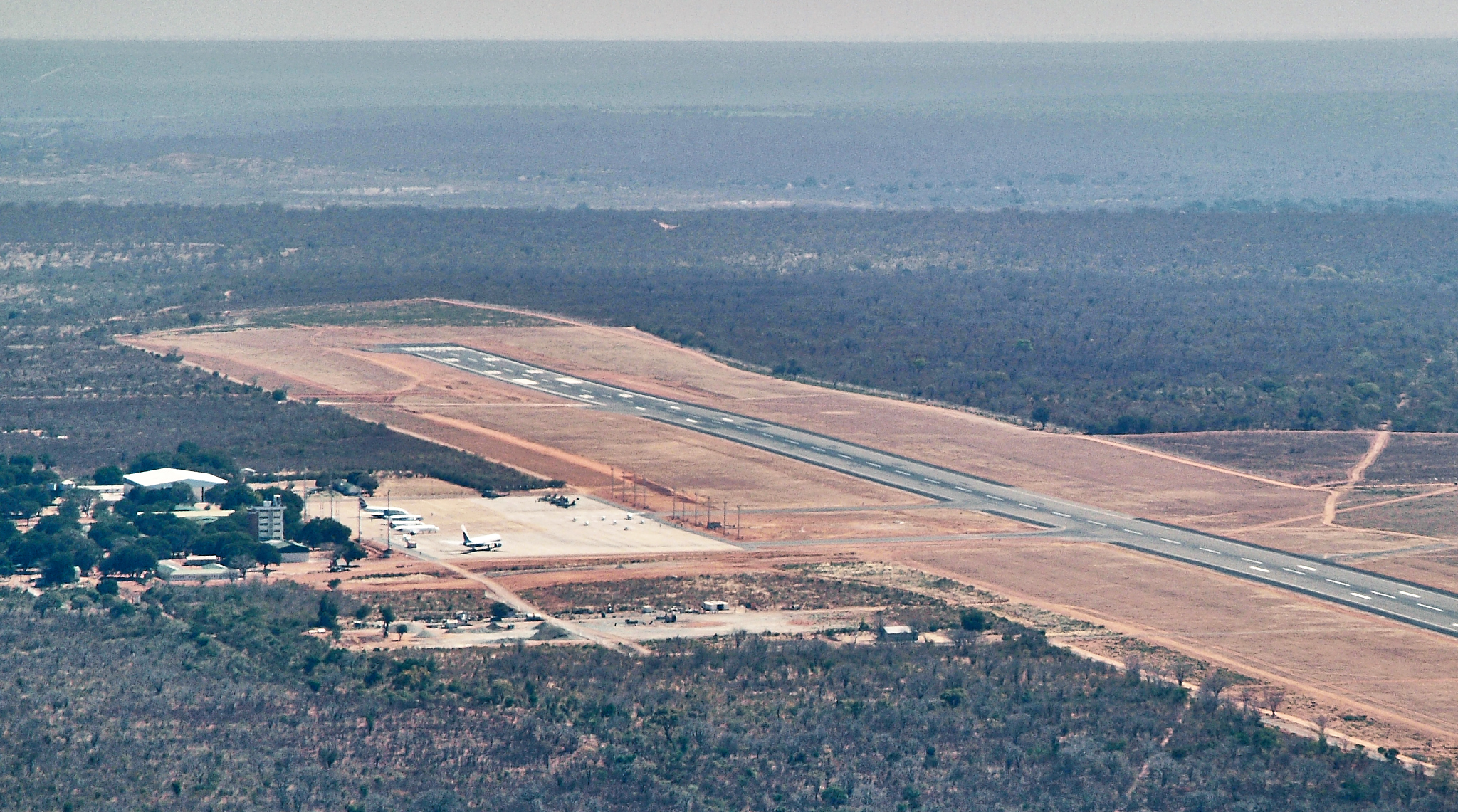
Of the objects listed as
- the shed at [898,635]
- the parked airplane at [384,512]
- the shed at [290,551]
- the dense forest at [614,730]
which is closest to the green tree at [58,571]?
the dense forest at [614,730]

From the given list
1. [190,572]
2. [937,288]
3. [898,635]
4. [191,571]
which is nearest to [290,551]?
[191,571]

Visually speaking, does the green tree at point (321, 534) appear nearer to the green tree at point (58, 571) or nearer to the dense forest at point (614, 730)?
the green tree at point (58, 571)

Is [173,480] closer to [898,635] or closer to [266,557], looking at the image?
[266,557]

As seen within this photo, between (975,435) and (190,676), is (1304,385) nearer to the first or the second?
(975,435)

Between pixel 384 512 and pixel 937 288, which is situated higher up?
pixel 937 288

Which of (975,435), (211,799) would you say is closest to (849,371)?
(975,435)

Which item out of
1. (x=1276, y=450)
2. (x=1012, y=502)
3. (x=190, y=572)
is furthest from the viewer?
(x=1276, y=450)

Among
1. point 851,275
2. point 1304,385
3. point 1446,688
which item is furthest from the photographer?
point 851,275

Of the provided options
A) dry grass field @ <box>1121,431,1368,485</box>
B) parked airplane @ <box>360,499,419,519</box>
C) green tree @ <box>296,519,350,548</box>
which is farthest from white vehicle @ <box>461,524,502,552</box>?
dry grass field @ <box>1121,431,1368,485</box>
